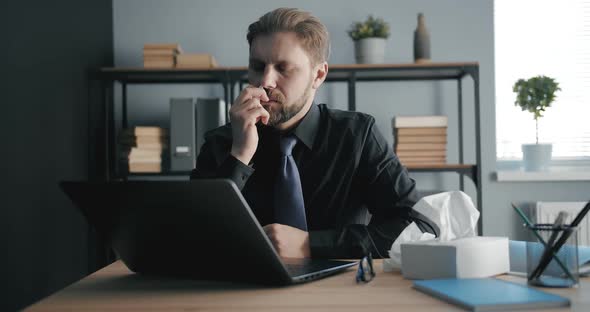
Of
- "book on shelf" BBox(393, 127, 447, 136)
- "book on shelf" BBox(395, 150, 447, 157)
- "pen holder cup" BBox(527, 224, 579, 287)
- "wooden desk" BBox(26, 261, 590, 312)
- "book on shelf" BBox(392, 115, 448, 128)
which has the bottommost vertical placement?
"wooden desk" BBox(26, 261, 590, 312)

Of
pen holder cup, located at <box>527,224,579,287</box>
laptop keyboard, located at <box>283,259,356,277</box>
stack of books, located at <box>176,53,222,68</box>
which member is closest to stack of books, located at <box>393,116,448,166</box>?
stack of books, located at <box>176,53,222,68</box>

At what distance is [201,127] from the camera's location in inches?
120

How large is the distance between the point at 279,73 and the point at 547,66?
2.53 meters

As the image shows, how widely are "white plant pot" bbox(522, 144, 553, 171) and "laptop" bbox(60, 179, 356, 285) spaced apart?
107 inches

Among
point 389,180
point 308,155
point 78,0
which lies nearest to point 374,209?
point 389,180

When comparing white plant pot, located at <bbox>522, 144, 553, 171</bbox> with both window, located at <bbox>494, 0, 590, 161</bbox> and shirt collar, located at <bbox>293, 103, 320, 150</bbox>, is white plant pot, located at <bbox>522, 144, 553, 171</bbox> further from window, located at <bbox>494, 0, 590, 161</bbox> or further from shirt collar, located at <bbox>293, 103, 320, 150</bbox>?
shirt collar, located at <bbox>293, 103, 320, 150</bbox>

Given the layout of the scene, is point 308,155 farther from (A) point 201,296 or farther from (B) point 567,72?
(B) point 567,72

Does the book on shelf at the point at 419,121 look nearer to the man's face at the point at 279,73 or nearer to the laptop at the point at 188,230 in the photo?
the man's face at the point at 279,73

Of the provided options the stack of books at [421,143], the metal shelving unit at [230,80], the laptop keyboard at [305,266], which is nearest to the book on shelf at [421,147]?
the stack of books at [421,143]

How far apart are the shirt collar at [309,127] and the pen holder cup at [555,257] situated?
89 centimetres

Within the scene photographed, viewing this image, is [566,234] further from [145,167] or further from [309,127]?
[145,167]

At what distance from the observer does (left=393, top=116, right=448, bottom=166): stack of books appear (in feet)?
9.98

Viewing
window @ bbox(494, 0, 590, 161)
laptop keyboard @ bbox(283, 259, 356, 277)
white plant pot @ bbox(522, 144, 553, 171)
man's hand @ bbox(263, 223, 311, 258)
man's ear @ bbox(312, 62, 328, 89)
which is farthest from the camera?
window @ bbox(494, 0, 590, 161)

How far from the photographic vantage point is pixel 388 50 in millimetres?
3404
